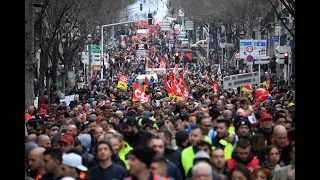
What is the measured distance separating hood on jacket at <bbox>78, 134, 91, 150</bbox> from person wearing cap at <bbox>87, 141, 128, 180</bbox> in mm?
2791

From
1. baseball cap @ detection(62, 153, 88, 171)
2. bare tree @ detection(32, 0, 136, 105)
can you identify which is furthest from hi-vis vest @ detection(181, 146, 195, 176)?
bare tree @ detection(32, 0, 136, 105)

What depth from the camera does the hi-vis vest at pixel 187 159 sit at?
36.2ft

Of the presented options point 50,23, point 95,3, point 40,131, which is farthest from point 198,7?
point 40,131

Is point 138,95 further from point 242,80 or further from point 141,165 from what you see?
point 141,165

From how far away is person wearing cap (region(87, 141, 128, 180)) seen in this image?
1018 cm

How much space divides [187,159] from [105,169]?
1230 mm

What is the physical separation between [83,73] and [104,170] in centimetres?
5515

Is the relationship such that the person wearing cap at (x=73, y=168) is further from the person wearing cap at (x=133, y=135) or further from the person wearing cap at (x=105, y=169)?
the person wearing cap at (x=133, y=135)

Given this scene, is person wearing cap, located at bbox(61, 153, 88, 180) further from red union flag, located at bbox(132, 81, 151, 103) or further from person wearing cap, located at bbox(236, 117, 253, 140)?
red union flag, located at bbox(132, 81, 151, 103)

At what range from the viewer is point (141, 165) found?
9.21 metres

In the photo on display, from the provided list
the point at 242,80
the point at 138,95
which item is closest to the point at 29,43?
the point at 138,95

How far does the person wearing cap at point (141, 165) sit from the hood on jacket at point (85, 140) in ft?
12.3
